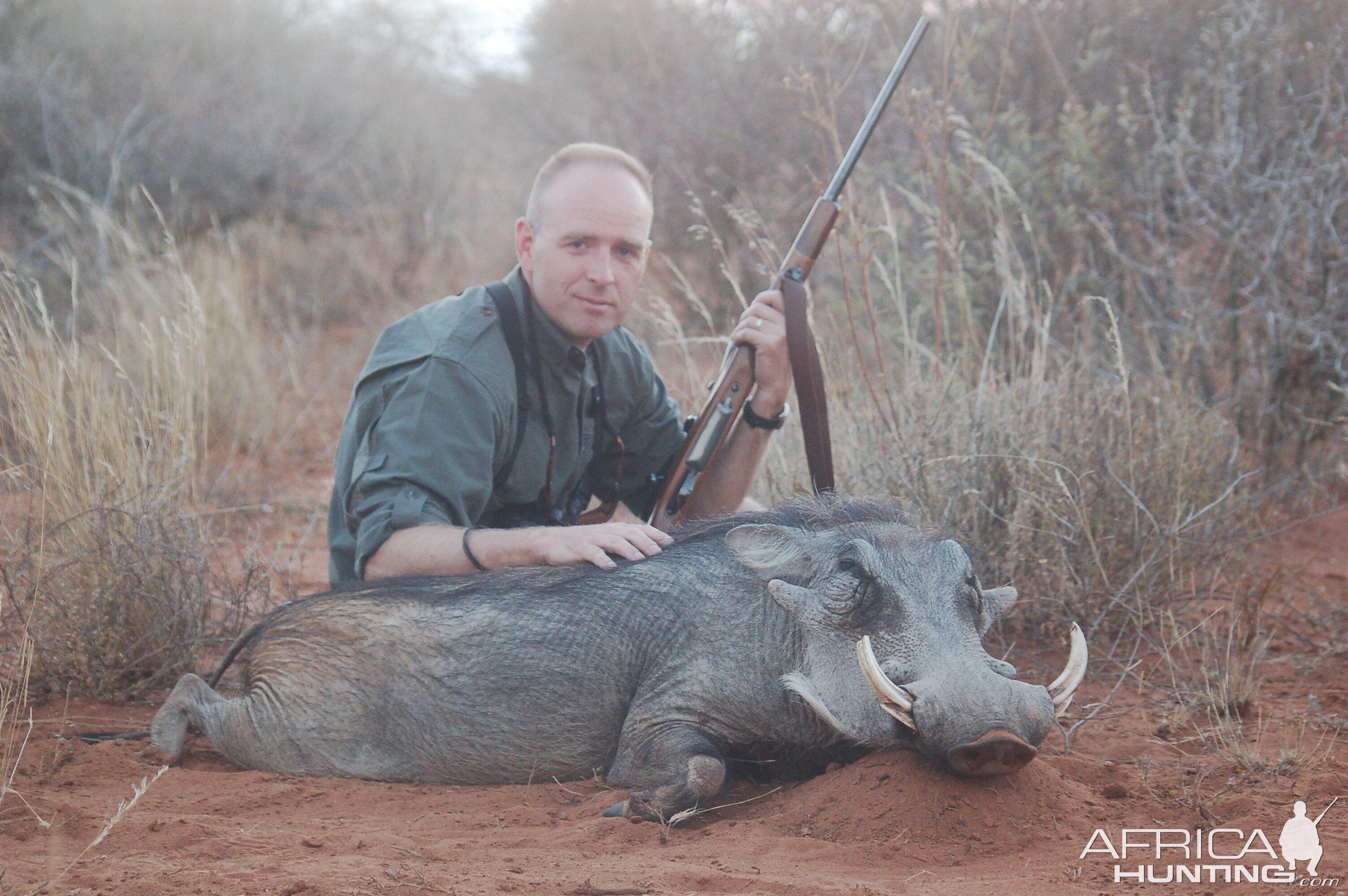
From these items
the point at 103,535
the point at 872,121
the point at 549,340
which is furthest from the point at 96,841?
the point at 872,121

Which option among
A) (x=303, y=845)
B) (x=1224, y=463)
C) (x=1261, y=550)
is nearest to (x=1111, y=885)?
(x=303, y=845)

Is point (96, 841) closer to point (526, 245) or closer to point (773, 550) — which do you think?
point (773, 550)

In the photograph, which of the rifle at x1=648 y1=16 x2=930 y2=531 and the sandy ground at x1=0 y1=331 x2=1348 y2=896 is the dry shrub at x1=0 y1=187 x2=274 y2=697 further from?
the rifle at x1=648 y1=16 x2=930 y2=531

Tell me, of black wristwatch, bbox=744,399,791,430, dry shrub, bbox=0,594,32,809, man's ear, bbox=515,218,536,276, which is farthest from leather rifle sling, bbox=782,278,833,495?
dry shrub, bbox=0,594,32,809

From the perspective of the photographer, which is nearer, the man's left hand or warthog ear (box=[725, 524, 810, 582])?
warthog ear (box=[725, 524, 810, 582])

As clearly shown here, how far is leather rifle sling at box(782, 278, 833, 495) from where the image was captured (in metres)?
3.73

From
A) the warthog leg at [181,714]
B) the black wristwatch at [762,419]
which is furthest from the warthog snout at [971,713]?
the warthog leg at [181,714]

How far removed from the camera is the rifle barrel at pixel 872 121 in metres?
3.84

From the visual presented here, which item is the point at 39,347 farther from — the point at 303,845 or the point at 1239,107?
the point at 1239,107

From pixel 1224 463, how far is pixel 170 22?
10.1 m

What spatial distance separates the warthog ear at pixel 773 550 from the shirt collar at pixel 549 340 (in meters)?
1.11

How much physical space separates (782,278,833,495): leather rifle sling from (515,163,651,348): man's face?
57cm

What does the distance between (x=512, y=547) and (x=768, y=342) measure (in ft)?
3.79

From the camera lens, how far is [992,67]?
22.3ft
